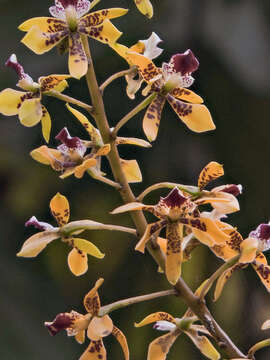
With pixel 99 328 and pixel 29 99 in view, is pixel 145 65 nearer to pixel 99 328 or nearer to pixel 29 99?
pixel 29 99

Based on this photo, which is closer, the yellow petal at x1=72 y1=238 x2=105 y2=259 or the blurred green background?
the yellow petal at x1=72 y1=238 x2=105 y2=259

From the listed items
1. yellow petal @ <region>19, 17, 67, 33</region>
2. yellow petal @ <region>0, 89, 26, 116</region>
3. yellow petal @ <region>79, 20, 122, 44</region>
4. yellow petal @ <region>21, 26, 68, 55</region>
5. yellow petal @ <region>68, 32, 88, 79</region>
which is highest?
yellow petal @ <region>19, 17, 67, 33</region>

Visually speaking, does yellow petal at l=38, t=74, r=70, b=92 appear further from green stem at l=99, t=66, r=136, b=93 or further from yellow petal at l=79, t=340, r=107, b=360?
yellow petal at l=79, t=340, r=107, b=360

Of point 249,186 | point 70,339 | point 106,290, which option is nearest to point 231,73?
point 249,186

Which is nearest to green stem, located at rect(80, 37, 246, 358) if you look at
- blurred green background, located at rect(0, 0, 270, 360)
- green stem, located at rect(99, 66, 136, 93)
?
green stem, located at rect(99, 66, 136, 93)

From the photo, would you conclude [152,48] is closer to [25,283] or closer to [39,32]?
[39,32]


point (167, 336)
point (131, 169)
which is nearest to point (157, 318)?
point (167, 336)

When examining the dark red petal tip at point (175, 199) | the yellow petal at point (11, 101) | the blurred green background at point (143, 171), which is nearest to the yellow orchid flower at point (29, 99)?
the yellow petal at point (11, 101)
